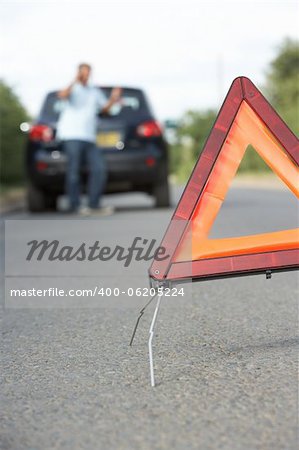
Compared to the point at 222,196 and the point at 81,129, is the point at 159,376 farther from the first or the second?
the point at 81,129

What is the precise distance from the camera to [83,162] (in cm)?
1156

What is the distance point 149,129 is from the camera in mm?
11672

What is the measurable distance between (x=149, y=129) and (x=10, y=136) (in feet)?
30.1

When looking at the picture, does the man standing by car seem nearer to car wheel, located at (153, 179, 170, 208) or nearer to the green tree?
car wheel, located at (153, 179, 170, 208)

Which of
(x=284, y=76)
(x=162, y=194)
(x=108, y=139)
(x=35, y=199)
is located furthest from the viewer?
(x=284, y=76)

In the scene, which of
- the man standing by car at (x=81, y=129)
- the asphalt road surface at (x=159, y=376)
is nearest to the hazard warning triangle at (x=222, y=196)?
the asphalt road surface at (x=159, y=376)

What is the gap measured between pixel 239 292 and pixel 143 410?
270 cm

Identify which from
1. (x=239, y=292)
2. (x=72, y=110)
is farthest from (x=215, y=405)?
(x=72, y=110)

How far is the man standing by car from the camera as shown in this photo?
11047 millimetres

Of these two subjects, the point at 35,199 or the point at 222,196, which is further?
the point at 35,199

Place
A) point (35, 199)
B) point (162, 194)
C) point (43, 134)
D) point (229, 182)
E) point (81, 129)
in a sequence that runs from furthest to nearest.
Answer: point (162, 194)
point (35, 199)
point (43, 134)
point (81, 129)
point (229, 182)

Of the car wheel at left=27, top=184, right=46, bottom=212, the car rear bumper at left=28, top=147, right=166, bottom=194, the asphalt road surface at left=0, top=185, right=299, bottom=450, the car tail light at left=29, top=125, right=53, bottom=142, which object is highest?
the car tail light at left=29, top=125, right=53, bottom=142

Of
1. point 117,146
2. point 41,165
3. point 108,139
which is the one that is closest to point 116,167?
point 117,146

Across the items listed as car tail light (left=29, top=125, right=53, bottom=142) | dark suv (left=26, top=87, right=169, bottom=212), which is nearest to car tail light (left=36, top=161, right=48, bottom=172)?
dark suv (left=26, top=87, right=169, bottom=212)
